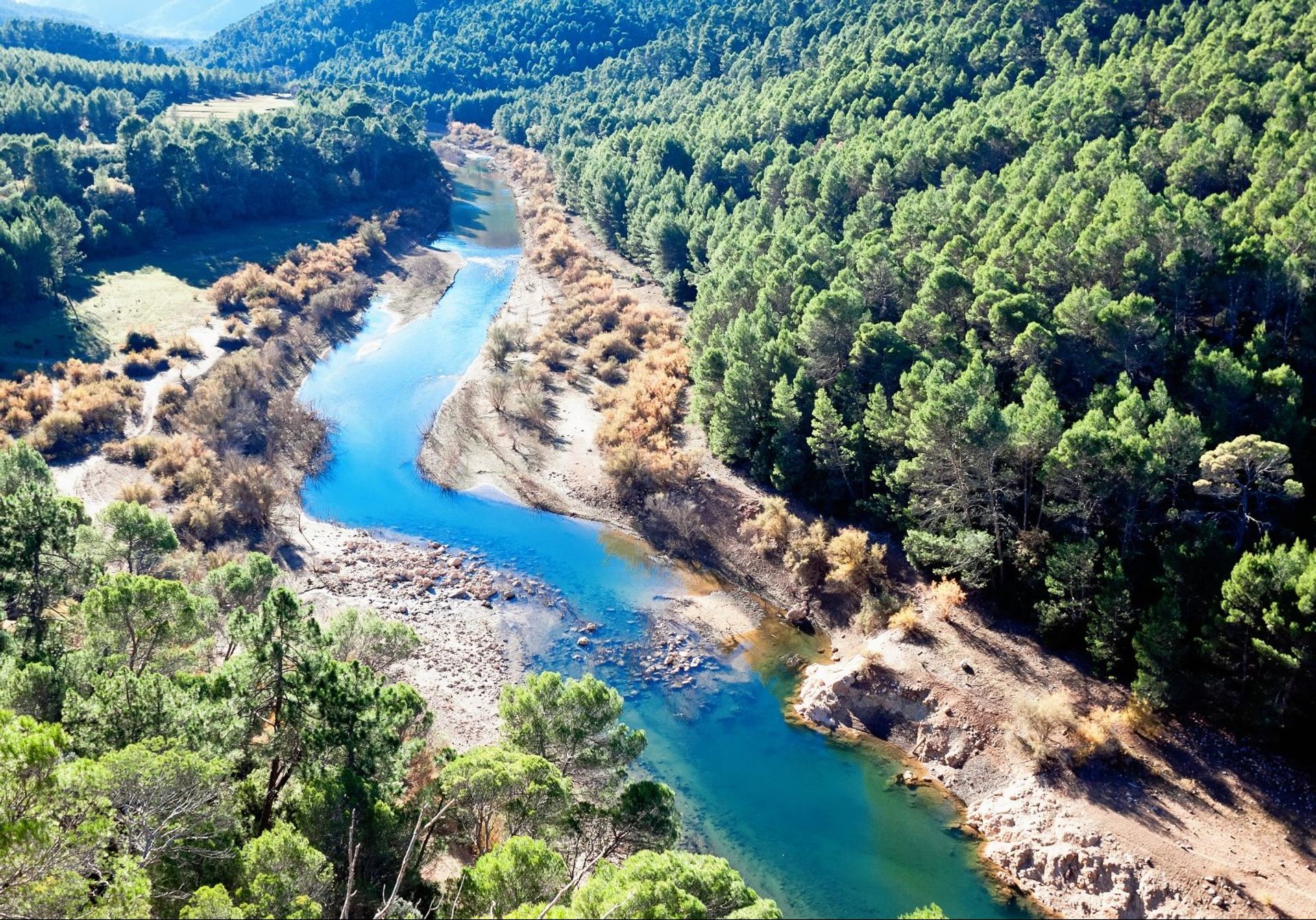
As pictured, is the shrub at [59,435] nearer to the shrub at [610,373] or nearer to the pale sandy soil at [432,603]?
the pale sandy soil at [432,603]

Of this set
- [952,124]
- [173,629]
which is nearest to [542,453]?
[173,629]

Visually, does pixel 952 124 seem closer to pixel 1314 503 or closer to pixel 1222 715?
pixel 1314 503

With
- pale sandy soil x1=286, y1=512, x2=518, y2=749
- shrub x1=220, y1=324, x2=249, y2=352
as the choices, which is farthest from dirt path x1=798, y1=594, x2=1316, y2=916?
shrub x1=220, y1=324, x2=249, y2=352

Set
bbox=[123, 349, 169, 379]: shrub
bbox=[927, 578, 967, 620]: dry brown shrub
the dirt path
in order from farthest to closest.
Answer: bbox=[123, 349, 169, 379]: shrub
bbox=[927, 578, 967, 620]: dry brown shrub
the dirt path

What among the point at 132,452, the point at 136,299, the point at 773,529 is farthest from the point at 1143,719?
the point at 136,299

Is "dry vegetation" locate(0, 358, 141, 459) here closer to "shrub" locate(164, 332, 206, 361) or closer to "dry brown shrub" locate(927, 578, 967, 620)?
"shrub" locate(164, 332, 206, 361)
